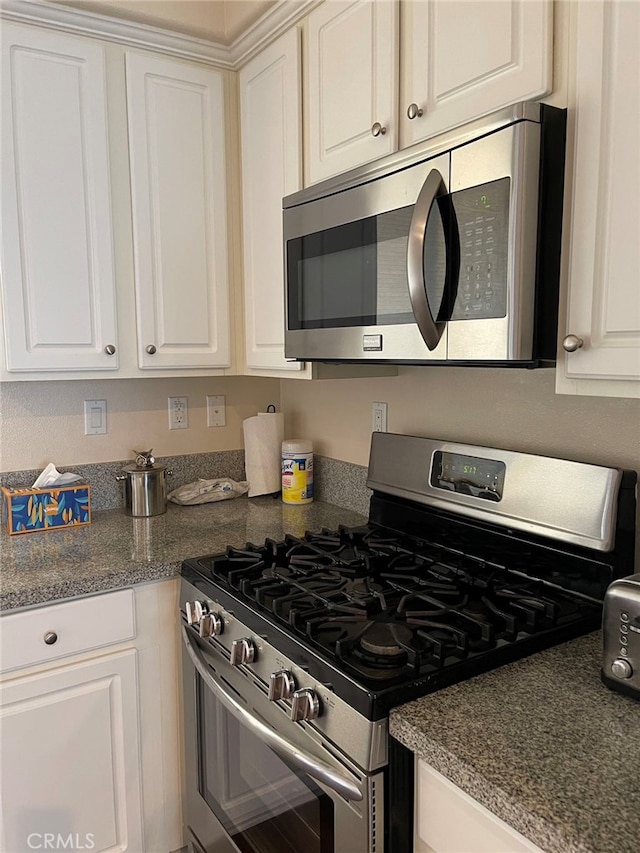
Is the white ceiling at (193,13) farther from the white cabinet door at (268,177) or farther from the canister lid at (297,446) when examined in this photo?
the canister lid at (297,446)

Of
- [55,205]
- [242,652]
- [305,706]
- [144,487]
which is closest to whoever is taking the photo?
[305,706]

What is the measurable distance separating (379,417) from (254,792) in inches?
39.6

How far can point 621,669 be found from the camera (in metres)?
0.97

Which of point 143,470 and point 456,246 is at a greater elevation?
point 456,246

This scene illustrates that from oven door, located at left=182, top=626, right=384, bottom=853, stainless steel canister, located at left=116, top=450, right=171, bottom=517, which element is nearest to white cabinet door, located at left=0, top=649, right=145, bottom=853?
oven door, located at left=182, top=626, right=384, bottom=853

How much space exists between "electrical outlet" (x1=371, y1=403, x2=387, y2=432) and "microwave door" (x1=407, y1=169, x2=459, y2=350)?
0.71 metres

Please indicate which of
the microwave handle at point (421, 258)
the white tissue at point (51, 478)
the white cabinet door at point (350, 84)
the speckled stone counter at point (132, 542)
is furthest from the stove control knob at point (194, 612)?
the white cabinet door at point (350, 84)

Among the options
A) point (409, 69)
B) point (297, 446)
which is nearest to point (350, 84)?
point (409, 69)

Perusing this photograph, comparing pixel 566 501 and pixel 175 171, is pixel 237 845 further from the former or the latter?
pixel 175 171

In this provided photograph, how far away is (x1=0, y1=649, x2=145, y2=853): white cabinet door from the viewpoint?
145 centimetres

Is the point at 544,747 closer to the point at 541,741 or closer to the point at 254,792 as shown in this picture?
the point at 541,741

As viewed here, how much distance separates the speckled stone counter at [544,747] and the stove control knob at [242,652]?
0.39 m

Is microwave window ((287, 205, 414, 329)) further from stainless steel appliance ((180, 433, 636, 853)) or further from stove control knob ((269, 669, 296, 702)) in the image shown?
stove control knob ((269, 669, 296, 702))

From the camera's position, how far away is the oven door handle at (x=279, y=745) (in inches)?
40.8
